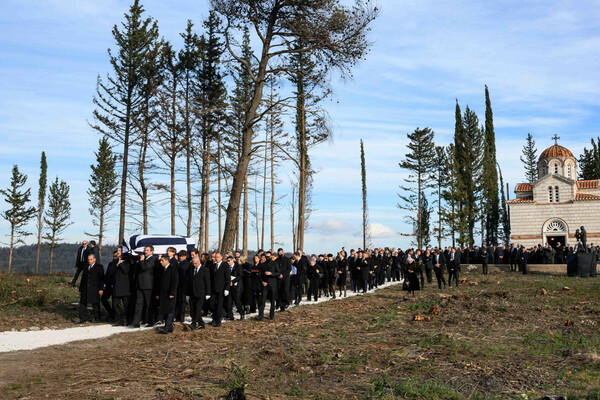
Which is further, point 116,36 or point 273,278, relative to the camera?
point 116,36

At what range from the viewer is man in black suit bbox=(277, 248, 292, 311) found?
50.9 ft

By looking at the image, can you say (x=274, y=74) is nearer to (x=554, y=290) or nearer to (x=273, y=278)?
(x=273, y=278)

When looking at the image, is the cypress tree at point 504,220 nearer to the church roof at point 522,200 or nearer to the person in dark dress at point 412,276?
the church roof at point 522,200

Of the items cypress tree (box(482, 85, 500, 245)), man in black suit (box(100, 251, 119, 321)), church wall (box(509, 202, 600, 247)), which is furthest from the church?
man in black suit (box(100, 251, 119, 321))

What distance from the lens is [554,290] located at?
20.8 m

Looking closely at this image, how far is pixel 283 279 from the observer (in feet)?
51.3

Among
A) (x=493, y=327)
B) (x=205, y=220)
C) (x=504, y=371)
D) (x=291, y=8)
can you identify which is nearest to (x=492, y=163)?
(x=205, y=220)

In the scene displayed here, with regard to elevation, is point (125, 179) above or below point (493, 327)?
above

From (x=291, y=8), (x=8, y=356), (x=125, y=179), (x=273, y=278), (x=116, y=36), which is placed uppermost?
(x=116, y=36)

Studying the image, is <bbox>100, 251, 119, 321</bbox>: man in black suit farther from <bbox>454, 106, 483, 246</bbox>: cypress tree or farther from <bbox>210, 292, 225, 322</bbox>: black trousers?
<bbox>454, 106, 483, 246</bbox>: cypress tree

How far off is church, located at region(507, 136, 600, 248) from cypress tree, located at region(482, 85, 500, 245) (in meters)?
2.85

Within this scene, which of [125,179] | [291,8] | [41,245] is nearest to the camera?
[291,8]

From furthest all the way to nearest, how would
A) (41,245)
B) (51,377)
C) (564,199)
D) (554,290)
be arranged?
(564,199), (41,245), (554,290), (51,377)

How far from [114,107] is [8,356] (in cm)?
2362
